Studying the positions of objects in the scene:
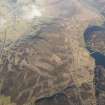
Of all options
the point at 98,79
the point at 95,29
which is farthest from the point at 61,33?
the point at 98,79

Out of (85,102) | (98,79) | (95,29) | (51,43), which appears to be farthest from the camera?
(95,29)

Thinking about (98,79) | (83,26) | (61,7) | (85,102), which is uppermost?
(61,7)

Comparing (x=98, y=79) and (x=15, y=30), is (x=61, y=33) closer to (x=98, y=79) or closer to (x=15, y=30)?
(x=15, y=30)

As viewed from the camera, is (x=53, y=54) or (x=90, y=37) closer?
(x=53, y=54)

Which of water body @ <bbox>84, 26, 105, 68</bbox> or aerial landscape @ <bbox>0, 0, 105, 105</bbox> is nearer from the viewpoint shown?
aerial landscape @ <bbox>0, 0, 105, 105</bbox>

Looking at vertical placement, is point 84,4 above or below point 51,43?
above

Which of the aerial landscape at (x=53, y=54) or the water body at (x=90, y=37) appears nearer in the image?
the aerial landscape at (x=53, y=54)

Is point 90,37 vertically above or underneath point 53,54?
above

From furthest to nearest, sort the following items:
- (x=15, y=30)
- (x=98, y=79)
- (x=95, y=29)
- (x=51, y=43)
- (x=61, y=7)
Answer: (x=61, y=7) → (x=15, y=30) → (x=95, y=29) → (x=51, y=43) → (x=98, y=79)
